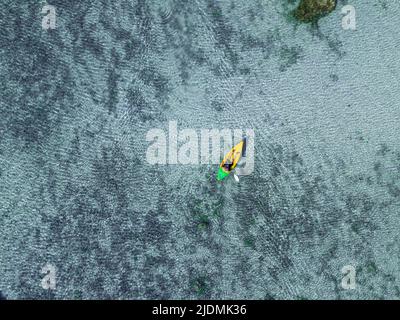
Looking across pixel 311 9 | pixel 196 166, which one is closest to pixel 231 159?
pixel 196 166

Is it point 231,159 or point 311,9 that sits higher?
point 311,9

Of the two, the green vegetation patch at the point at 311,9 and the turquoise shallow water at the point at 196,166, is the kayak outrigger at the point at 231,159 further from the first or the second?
the green vegetation patch at the point at 311,9

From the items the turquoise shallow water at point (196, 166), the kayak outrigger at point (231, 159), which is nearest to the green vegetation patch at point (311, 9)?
the turquoise shallow water at point (196, 166)

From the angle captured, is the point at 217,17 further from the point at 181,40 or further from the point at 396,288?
the point at 396,288

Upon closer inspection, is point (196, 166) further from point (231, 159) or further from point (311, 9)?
point (311, 9)

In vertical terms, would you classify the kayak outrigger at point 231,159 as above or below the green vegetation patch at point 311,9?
below
